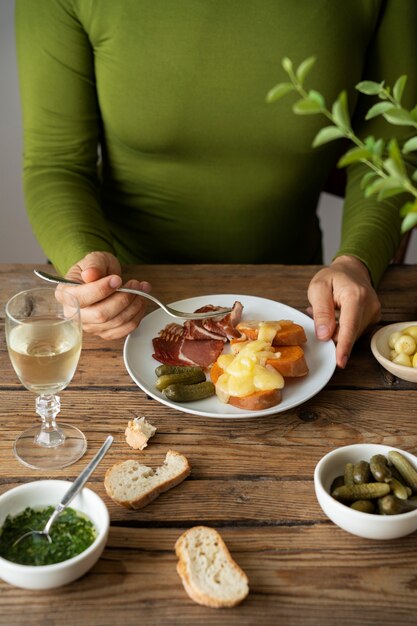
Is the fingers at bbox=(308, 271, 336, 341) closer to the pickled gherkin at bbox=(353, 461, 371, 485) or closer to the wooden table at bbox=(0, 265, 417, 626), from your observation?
the wooden table at bbox=(0, 265, 417, 626)

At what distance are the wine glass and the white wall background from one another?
1.80 metres

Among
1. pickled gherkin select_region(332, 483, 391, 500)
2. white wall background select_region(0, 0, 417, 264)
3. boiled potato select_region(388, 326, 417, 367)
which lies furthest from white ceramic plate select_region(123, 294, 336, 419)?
white wall background select_region(0, 0, 417, 264)

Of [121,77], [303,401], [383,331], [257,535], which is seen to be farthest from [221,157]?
[257,535]

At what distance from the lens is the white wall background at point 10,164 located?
8.61 ft

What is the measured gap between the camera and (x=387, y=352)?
1320 mm

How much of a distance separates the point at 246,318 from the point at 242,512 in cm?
53

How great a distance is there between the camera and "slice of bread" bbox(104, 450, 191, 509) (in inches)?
38.8

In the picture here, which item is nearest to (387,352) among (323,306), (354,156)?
(323,306)

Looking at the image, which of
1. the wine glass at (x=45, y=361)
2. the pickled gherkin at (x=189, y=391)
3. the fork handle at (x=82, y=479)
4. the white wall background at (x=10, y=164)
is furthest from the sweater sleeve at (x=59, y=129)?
the white wall background at (x=10, y=164)

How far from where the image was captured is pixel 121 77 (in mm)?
1660

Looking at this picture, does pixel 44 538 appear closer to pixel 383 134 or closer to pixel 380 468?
pixel 380 468

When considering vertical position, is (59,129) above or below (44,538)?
above

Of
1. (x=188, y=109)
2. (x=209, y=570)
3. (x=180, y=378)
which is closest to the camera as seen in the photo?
(x=209, y=570)

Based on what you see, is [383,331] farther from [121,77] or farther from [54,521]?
[121,77]
